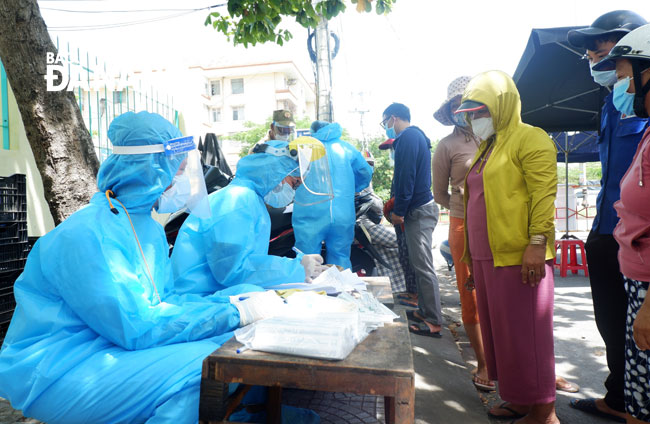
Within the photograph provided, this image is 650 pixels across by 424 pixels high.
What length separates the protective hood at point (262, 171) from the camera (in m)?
2.76

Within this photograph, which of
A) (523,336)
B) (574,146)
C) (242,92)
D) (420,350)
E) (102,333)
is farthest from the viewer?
(242,92)

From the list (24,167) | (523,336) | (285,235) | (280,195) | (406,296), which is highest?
(24,167)

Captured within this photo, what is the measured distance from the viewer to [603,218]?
238cm

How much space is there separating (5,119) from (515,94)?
452cm

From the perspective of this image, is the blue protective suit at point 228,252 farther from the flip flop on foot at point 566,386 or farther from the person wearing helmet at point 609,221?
the flip flop on foot at point 566,386

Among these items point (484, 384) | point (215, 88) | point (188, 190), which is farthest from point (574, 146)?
point (215, 88)

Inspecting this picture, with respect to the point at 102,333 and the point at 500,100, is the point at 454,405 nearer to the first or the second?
the point at 500,100

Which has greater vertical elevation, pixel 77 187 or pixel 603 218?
pixel 77 187

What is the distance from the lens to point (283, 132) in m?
4.96

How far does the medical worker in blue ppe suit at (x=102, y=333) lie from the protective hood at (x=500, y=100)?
149 cm

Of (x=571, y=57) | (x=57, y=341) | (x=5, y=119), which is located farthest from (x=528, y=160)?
(x=5, y=119)

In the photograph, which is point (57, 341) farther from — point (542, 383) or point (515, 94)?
point (515, 94)

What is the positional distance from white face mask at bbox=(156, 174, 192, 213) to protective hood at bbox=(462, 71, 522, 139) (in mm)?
1552

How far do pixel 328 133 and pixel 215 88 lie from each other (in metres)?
34.3
